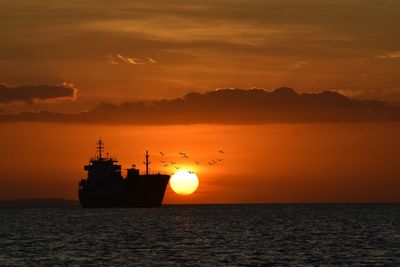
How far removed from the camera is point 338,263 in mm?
64938

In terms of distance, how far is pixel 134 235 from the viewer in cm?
10419

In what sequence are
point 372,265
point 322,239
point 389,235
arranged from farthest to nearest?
1. point 389,235
2. point 322,239
3. point 372,265

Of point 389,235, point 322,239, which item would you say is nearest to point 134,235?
point 322,239

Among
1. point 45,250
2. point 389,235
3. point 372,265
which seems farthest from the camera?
point 389,235

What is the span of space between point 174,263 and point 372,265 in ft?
50.4

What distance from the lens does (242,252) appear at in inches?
2933

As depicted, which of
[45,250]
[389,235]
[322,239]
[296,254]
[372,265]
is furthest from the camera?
[389,235]

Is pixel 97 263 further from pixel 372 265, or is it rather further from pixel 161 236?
pixel 161 236

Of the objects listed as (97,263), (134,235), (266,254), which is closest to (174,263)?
(97,263)

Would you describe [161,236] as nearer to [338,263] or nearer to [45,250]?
[45,250]

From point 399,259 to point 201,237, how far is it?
3566cm

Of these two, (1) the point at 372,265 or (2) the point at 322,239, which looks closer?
(1) the point at 372,265

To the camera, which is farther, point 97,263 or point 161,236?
point 161,236

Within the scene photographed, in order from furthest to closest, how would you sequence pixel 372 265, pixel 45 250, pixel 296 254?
1. pixel 45 250
2. pixel 296 254
3. pixel 372 265
